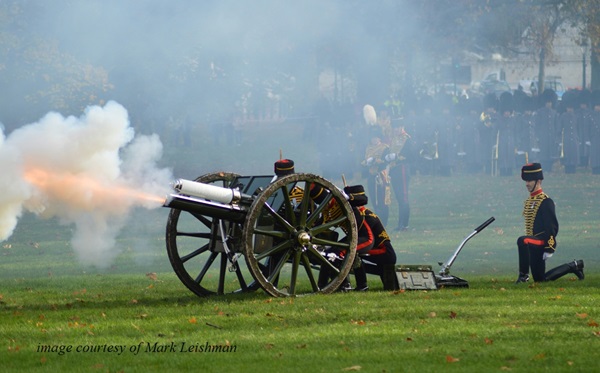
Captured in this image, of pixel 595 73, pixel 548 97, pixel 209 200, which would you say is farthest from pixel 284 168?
pixel 595 73

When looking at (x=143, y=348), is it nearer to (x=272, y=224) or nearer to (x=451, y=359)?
(x=451, y=359)

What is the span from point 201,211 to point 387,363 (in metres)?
3.49

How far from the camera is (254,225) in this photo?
11.8 metres

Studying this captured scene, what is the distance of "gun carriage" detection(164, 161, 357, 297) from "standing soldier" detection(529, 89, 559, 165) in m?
21.1

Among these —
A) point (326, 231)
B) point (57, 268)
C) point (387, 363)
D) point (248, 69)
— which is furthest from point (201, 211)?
point (248, 69)

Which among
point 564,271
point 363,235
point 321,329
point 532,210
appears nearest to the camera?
point 321,329

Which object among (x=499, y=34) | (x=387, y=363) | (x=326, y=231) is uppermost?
(x=499, y=34)

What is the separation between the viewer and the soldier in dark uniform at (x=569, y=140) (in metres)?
32.8

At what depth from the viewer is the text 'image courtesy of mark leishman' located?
9547 millimetres

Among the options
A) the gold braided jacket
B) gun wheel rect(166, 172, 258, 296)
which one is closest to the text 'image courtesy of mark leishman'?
gun wheel rect(166, 172, 258, 296)

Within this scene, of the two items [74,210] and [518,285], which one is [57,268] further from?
[518,285]

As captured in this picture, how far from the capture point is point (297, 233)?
12.2 m

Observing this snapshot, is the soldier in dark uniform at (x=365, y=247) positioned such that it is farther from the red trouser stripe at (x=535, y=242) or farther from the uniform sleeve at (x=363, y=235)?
the red trouser stripe at (x=535, y=242)

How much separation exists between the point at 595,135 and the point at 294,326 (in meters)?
23.4
